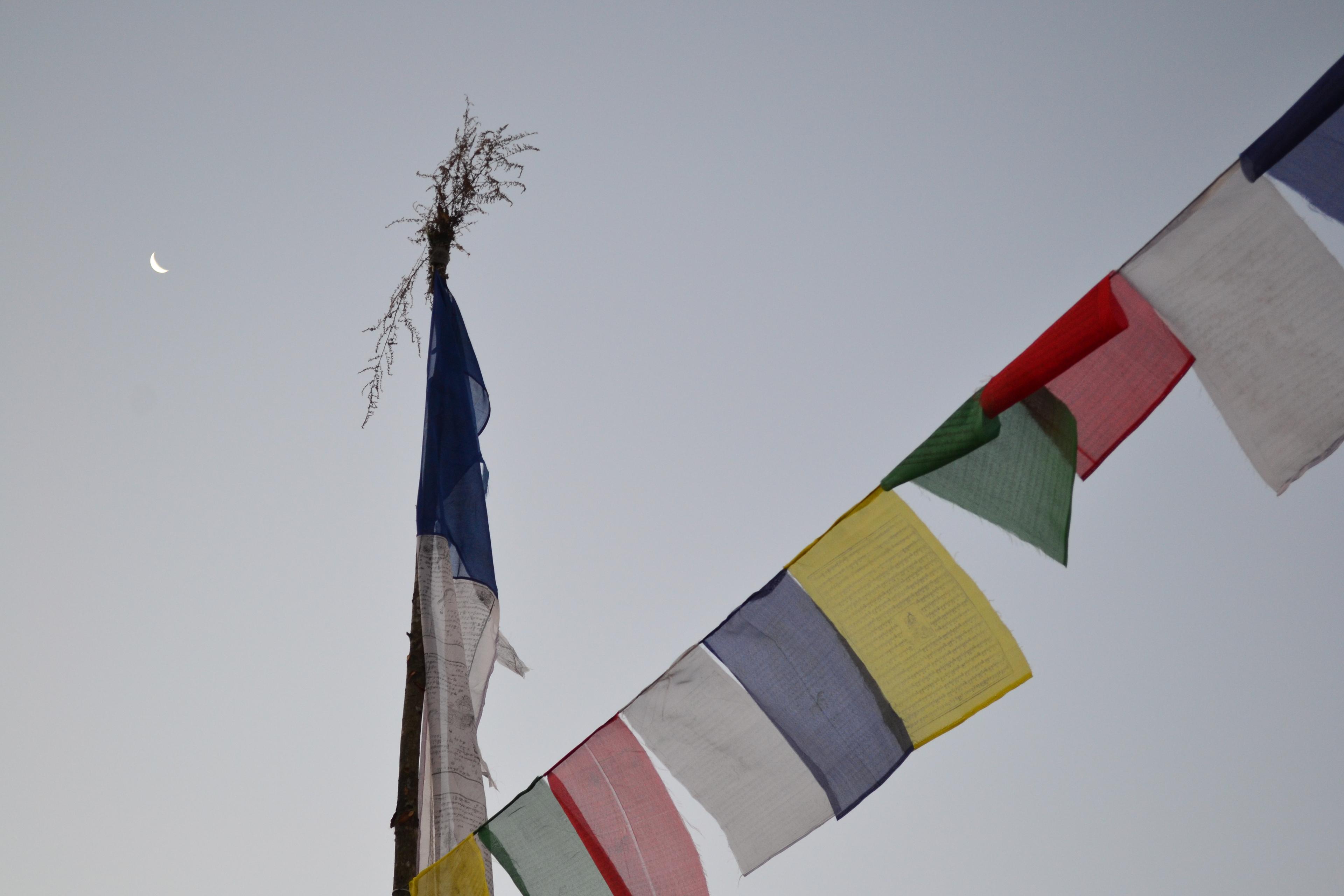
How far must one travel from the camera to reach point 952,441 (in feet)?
8.00

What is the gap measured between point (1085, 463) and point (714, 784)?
4.63 ft

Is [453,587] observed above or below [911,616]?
above

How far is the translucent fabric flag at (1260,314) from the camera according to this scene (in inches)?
91.7

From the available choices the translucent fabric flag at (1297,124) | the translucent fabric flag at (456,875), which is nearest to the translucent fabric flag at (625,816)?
the translucent fabric flag at (456,875)

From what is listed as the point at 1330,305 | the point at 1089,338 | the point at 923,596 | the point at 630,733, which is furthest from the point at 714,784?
the point at 1330,305

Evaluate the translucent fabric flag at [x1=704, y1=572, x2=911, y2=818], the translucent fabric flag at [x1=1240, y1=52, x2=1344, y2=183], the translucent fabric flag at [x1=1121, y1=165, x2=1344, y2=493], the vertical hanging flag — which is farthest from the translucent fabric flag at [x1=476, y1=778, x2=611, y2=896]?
the translucent fabric flag at [x1=1240, y1=52, x2=1344, y2=183]

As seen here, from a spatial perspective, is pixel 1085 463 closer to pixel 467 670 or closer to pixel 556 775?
pixel 556 775

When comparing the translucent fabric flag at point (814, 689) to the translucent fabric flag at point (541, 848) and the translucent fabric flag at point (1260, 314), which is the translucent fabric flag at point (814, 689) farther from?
the translucent fabric flag at point (1260, 314)

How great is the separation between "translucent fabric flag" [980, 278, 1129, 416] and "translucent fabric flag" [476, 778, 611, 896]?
175 centimetres

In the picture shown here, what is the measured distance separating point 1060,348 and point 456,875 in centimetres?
230

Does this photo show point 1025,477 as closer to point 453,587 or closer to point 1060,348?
point 1060,348

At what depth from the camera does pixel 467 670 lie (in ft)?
10.7

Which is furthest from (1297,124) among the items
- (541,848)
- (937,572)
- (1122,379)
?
(541,848)

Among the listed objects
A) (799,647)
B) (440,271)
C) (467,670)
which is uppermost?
(440,271)
